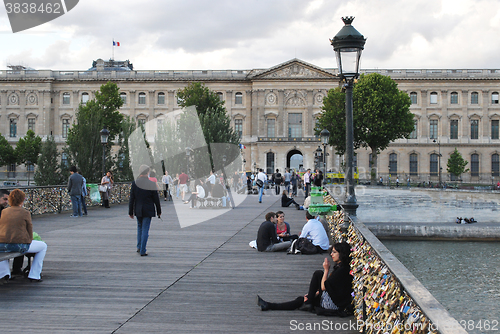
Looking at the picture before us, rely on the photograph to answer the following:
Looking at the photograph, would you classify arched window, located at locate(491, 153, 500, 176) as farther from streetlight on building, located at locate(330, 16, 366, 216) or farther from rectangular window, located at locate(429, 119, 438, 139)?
streetlight on building, located at locate(330, 16, 366, 216)

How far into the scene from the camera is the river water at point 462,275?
11.7 metres

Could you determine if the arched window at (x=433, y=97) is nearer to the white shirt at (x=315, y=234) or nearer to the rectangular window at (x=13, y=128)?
the rectangular window at (x=13, y=128)

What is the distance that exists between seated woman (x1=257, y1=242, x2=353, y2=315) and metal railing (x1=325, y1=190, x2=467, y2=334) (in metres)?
0.22

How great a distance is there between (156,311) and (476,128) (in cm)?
7107

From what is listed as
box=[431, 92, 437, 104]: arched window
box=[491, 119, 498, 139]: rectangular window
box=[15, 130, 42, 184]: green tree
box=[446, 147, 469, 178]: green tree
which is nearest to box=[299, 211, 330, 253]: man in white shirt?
box=[15, 130, 42, 184]: green tree

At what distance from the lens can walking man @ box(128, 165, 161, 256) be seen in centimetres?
914

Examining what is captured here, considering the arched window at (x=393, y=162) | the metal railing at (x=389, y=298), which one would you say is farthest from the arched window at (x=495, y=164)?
the metal railing at (x=389, y=298)

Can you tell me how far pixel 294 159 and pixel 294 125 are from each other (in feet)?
19.3

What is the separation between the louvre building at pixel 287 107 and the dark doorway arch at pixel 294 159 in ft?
1.07

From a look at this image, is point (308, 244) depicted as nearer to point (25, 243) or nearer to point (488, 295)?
point (25, 243)

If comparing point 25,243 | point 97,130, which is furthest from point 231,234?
point 97,130

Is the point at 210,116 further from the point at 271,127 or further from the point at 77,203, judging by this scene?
the point at 77,203

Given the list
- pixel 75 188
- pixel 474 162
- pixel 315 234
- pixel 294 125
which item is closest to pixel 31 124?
pixel 294 125

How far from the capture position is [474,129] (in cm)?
6769
